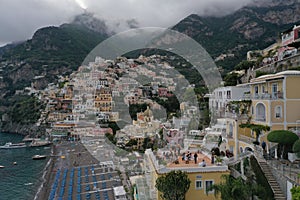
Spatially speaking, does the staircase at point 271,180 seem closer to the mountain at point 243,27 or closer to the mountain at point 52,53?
the mountain at point 243,27

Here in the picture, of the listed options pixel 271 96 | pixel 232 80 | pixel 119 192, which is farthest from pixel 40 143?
pixel 271 96

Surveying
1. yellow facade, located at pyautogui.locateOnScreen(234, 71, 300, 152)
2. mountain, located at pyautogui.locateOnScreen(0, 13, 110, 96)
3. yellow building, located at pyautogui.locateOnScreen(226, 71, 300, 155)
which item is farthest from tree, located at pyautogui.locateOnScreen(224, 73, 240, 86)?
mountain, located at pyautogui.locateOnScreen(0, 13, 110, 96)

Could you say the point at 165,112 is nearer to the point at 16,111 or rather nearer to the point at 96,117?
the point at 96,117

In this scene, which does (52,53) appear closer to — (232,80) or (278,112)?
(232,80)

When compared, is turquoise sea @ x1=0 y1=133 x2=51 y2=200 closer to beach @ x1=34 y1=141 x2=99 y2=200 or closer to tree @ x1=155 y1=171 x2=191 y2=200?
beach @ x1=34 y1=141 x2=99 y2=200

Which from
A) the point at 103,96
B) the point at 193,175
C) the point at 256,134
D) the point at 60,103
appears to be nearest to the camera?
the point at 193,175

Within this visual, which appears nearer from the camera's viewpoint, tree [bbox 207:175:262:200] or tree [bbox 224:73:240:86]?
tree [bbox 207:175:262:200]

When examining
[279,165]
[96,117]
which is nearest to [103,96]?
[96,117]
